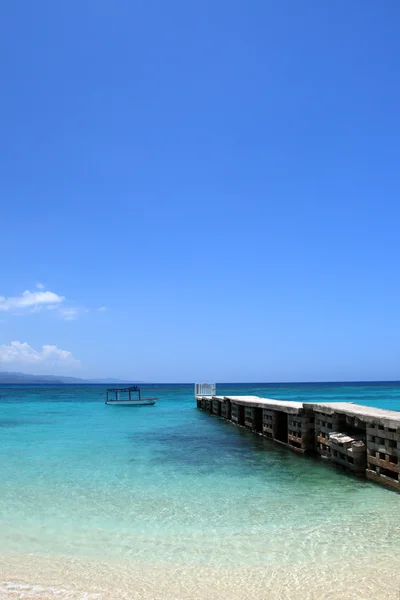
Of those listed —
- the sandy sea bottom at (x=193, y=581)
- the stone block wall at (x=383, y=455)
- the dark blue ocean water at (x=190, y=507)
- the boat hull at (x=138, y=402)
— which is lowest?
the boat hull at (x=138, y=402)

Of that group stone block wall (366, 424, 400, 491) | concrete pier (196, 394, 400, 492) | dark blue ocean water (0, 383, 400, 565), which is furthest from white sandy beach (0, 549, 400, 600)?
concrete pier (196, 394, 400, 492)

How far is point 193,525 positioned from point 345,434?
7293 millimetres

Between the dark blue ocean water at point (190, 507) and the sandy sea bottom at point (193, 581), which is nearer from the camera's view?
the sandy sea bottom at point (193, 581)

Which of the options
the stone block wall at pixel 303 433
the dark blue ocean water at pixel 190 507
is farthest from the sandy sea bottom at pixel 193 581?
the stone block wall at pixel 303 433

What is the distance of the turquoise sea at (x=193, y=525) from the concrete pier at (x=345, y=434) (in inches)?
22.0

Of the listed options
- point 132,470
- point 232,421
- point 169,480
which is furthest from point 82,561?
point 232,421

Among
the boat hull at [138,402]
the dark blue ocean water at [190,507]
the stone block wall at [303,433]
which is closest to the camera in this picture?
the dark blue ocean water at [190,507]

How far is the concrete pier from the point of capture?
12016 mm

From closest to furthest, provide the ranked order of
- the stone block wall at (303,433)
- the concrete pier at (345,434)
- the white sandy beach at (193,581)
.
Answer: the white sandy beach at (193,581) < the concrete pier at (345,434) < the stone block wall at (303,433)

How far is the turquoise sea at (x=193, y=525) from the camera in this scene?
682 cm

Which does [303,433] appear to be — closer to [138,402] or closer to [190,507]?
[190,507]

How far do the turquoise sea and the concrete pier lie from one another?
559 mm

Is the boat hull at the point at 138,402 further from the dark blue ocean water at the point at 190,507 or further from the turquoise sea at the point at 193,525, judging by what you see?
the turquoise sea at the point at 193,525

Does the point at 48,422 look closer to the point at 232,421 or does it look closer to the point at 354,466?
the point at 232,421
